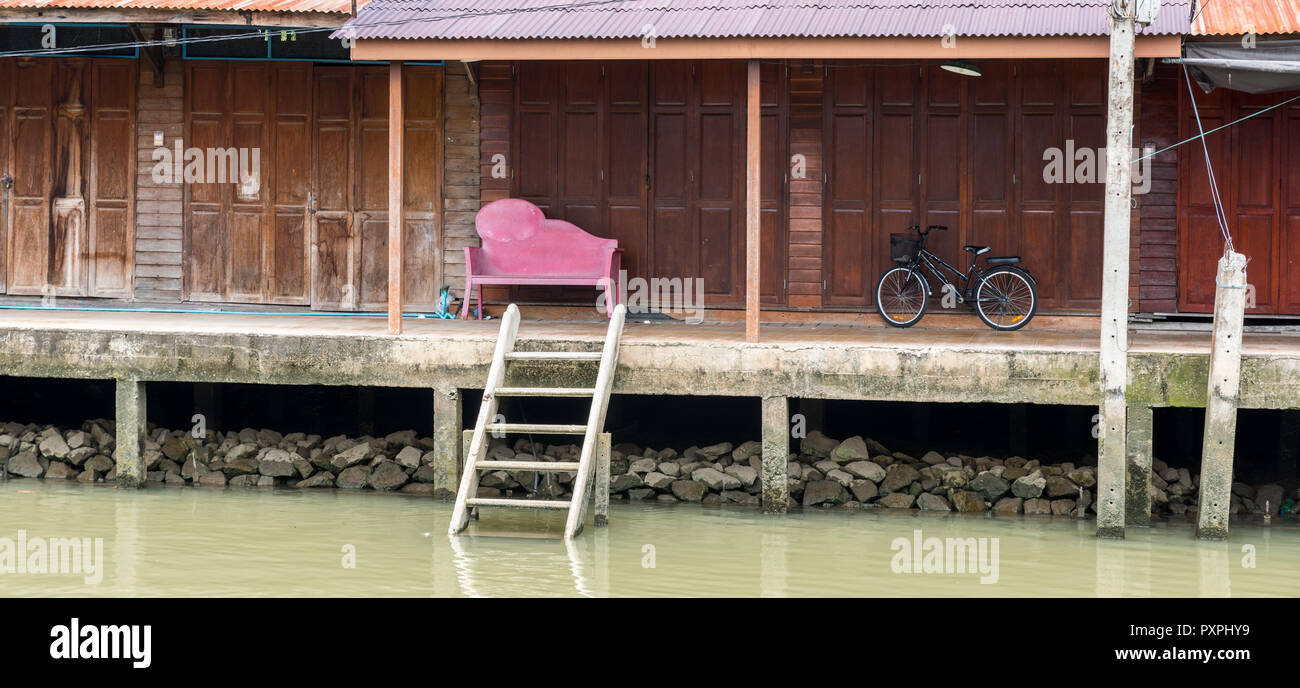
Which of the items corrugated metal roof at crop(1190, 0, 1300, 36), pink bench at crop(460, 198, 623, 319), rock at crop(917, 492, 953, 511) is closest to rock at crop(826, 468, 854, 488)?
rock at crop(917, 492, 953, 511)

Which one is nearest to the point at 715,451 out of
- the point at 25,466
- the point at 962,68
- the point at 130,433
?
the point at 962,68

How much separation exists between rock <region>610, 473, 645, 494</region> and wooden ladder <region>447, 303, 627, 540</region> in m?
1.02

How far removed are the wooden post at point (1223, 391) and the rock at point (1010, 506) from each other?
4.85 ft

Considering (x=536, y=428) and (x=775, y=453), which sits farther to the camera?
(x=775, y=453)

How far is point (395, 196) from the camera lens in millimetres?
11461

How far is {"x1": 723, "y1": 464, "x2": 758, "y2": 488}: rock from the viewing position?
1173 cm

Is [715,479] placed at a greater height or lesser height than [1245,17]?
lesser

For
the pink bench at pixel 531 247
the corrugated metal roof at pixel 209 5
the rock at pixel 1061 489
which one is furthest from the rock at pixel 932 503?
the corrugated metal roof at pixel 209 5

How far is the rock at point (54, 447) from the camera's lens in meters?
12.5

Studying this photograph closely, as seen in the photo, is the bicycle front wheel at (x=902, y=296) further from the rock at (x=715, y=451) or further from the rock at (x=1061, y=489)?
the rock at (x=1061, y=489)

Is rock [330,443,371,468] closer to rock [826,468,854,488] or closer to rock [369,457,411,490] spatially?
rock [369,457,411,490]

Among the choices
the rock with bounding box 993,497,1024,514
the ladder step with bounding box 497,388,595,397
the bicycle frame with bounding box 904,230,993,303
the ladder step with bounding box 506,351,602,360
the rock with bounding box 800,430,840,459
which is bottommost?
the rock with bounding box 993,497,1024,514

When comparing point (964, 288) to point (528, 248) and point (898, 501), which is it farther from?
point (528, 248)

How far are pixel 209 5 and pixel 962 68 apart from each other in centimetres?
600
